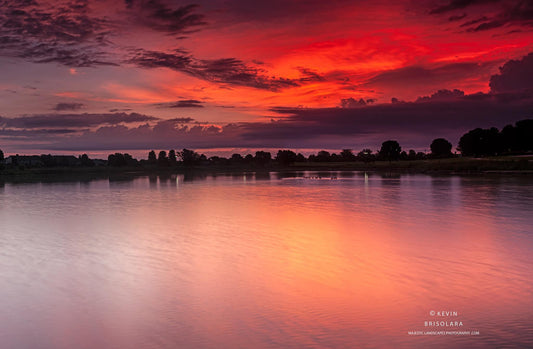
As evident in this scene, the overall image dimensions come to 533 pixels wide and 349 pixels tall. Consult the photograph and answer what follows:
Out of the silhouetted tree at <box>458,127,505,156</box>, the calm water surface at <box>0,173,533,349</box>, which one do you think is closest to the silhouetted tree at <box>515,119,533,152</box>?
the silhouetted tree at <box>458,127,505,156</box>

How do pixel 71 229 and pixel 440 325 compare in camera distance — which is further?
pixel 71 229

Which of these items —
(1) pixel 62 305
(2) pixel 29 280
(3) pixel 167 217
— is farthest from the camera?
(3) pixel 167 217

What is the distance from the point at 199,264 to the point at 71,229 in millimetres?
12022

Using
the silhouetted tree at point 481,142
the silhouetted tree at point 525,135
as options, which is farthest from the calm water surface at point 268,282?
the silhouetted tree at point 481,142

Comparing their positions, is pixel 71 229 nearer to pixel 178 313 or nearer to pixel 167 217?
pixel 167 217

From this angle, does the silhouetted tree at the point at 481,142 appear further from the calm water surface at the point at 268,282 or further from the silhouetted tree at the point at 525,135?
the calm water surface at the point at 268,282

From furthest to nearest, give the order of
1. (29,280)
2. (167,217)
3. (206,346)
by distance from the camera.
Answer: (167,217) → (29,280) → (206,346)

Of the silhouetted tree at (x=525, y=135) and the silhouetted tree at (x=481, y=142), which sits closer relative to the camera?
the silhouetted tree at (x=525, y=135)

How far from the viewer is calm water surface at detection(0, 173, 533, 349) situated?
8.93 meters

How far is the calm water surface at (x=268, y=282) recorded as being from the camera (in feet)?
29.3

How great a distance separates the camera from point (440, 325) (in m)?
9.20

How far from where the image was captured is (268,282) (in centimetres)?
1294

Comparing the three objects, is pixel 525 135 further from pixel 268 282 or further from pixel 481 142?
pixel 268 282

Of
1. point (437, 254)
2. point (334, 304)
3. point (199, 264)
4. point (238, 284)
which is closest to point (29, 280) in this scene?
point (199, 264)
